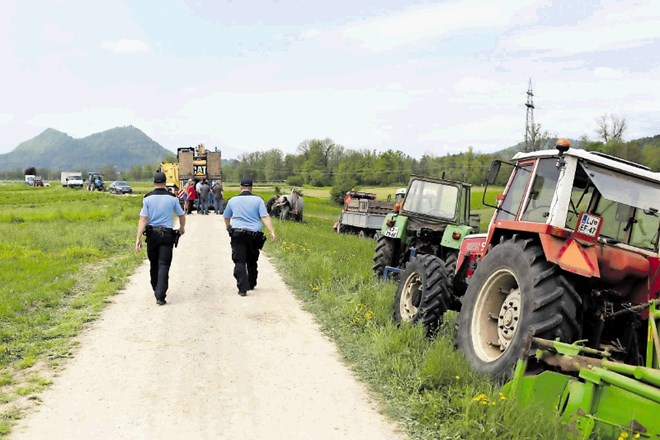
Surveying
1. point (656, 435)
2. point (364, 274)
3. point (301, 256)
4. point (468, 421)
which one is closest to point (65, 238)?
point (301, 256)

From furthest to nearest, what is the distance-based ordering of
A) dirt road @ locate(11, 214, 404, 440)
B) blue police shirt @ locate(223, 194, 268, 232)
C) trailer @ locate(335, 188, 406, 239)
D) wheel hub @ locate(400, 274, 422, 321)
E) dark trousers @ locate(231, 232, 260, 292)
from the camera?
trailer @ locate(335, 188, 406, 239)
blue police shirt @ locate(223, 194, 268, 232)
dark trousers @ locate(231, 232, 260, 292)
wheel hub @ locate(400, 274, 422, 321)
dirt road @ locate(11, 214, 404, 440)

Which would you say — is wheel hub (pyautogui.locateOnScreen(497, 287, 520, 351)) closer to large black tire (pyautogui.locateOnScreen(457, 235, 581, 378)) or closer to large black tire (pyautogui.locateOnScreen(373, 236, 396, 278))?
large black tire (pyautogui.locateOnScreen(457, 235, 581, 378))

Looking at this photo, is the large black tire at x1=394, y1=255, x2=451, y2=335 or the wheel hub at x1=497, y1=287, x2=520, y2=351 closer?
the wheel hub at x1=497, y1=287, x2=520, y2=351

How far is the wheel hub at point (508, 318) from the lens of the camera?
5.00 metres

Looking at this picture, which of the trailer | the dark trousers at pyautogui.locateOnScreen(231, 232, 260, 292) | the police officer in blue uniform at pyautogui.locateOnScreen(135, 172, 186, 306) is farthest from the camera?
the trailer

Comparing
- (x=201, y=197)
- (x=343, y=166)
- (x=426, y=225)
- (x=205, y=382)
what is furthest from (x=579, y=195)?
(x=343, y=166)

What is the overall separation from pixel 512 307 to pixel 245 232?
5103 millimetres

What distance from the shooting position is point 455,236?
9.09 meters

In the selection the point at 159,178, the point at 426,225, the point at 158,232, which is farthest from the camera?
the point at 426,225

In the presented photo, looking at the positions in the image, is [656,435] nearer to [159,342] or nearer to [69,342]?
[159,342]

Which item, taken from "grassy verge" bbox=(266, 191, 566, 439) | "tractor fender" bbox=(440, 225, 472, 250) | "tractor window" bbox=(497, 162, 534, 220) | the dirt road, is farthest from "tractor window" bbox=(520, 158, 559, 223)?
"tractor fender" bbox=(440, 225, 472, 250)

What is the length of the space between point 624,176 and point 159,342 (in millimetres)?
5089

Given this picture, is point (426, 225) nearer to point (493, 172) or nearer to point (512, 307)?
point (493, 172)

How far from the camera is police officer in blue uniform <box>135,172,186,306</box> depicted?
8.24m
